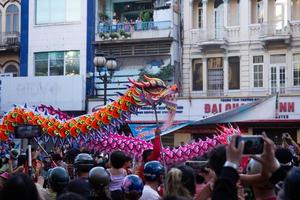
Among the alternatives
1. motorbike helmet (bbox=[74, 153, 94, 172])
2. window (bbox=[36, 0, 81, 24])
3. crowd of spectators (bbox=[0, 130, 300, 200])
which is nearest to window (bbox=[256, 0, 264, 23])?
window (bbox=[36, 0, 81, 24])

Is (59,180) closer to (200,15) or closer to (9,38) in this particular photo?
(200,15)

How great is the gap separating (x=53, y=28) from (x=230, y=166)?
26.2 metres

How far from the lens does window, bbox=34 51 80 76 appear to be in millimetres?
28750

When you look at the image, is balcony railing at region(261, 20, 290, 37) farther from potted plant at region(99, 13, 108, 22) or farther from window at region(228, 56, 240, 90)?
potted plant at region(99, 13, 108, 22)

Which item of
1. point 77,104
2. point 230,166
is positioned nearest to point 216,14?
point 77,104

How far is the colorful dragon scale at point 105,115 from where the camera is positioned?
536 inches

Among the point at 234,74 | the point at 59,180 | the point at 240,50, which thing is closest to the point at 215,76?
the point at 234,74

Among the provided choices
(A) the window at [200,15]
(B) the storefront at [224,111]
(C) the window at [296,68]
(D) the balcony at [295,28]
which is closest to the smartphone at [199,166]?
(B) the storefront at [224,111]

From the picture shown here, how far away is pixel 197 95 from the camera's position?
2662 centimetres

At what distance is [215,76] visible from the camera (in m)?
26.5

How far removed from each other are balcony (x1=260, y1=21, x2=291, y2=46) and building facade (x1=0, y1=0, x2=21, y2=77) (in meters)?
12.1

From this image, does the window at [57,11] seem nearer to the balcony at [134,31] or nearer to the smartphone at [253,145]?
the balcony at [134,31]

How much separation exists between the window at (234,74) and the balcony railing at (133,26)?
324cm

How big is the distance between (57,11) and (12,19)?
2848mm
